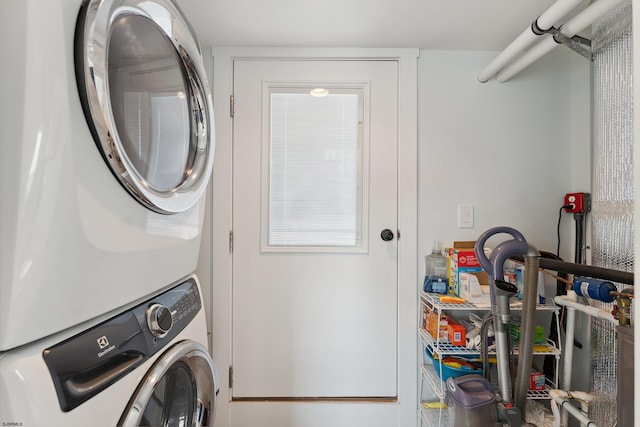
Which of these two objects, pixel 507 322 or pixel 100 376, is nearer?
pixel 100 376

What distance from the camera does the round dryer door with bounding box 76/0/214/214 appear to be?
0.51 m

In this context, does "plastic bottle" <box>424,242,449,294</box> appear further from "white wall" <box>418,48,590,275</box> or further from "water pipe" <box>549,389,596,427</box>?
"water pipe" <box>549,389,596,427</box>

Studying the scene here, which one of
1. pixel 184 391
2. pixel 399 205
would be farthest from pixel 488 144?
pixel 184 391

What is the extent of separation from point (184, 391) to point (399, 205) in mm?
1233

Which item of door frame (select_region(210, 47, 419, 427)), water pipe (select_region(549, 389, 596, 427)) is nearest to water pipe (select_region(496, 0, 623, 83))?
door frame (select_region(210, 47, 419, 427))

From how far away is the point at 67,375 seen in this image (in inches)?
18.8

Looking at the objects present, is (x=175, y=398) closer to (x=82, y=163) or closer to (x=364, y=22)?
(x=82, y=163)

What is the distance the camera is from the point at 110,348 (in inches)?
21.9

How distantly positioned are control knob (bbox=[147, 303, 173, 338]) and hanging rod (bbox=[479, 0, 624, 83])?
1.60m

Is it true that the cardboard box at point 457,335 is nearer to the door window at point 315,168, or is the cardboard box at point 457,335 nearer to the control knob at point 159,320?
the door window at point 315,168

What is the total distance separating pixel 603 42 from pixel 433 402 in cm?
172

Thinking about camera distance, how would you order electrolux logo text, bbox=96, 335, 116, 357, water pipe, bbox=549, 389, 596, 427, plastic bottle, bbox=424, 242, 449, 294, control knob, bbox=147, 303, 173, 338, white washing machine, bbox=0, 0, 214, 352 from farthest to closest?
Answer: plastic bottle, bbox=424, 242, 449, 294
water pipe, bbox=549, 389, 596, 427
control knob, bbox=147, 303, 173, 338
electrolux logo text, bbox=96, 335, 116, 357
white washing machine, bbox=0, 0, 214, 352

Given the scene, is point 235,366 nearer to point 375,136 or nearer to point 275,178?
point 275,178

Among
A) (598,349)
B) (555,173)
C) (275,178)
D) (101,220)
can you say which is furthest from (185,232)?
(555,173)
